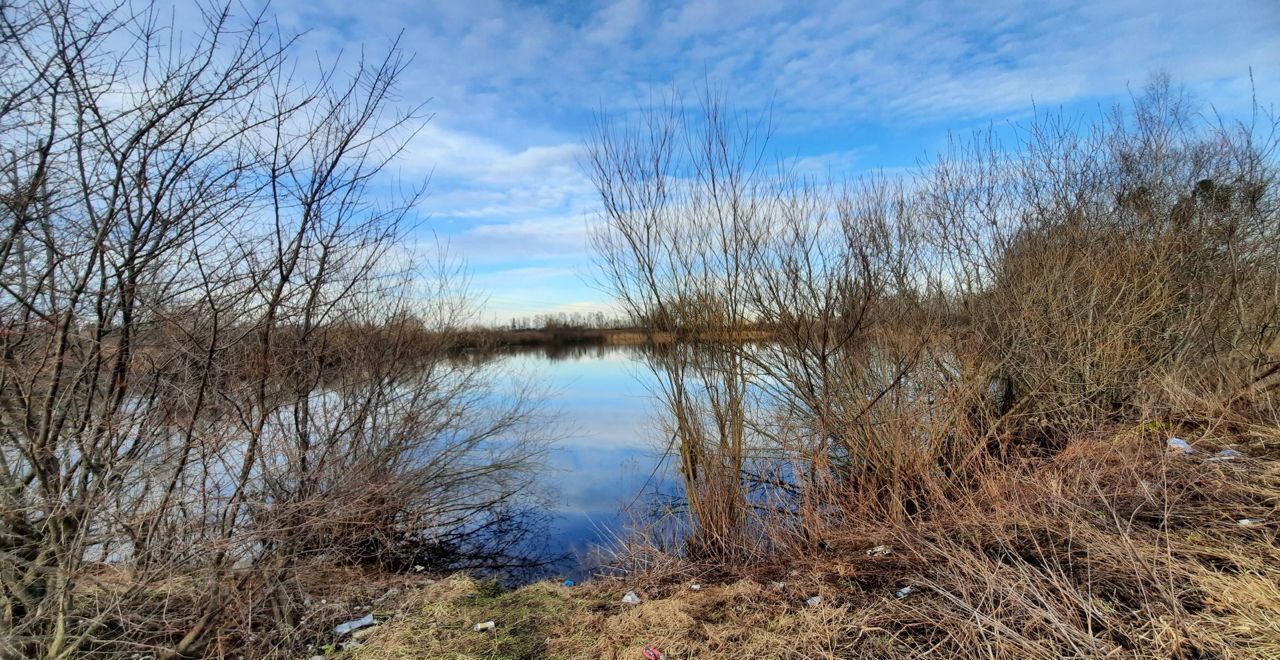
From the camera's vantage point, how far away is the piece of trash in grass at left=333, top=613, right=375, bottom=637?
4.41m

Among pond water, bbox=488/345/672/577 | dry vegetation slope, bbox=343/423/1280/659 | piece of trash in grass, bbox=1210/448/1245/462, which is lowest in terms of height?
pond water, bbox=488/345/672/577

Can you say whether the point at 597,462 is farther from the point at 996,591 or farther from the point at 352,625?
A: the point at 996,591

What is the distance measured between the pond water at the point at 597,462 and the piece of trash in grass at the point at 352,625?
2273 mm

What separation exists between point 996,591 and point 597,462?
26.2 ft

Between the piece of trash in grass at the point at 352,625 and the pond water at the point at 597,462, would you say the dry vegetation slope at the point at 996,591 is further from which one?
the pond water at the point at 597,462

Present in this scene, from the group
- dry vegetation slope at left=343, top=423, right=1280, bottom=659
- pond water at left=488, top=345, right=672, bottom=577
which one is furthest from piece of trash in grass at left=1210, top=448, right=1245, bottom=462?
pond water at left=488, top=345, right=672, bottom=577

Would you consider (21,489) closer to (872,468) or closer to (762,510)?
(762,510)

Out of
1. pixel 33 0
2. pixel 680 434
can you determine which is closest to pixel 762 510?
pixel 680 434

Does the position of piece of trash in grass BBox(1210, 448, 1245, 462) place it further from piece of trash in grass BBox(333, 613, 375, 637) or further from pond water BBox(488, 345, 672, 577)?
piece of trash in grass BBox(333, 613, 375, 637)

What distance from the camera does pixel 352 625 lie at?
14.8 feet

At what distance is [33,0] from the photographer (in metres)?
2.80

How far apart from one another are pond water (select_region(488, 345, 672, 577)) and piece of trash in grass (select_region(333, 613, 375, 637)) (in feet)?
7.46

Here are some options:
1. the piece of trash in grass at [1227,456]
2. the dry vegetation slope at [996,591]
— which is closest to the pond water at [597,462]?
the dry vegetation slope at [996,591]

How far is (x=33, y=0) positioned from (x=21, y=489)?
91.3 inches
